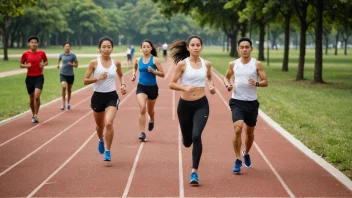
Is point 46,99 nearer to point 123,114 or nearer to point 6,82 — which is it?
point 123,114

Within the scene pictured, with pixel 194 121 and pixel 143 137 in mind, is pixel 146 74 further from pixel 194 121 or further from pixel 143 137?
pixel 194 121

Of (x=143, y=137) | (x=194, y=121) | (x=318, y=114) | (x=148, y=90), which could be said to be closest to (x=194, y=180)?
(x=194, y=121)

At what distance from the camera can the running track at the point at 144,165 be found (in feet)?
22.1

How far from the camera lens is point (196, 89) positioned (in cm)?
729

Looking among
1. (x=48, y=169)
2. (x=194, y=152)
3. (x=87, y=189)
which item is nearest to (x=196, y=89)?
(x=194, y=152)

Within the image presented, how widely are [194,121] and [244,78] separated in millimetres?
997

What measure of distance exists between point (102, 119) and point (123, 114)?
18.9 ft

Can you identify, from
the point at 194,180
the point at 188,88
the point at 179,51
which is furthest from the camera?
the point at 179,51

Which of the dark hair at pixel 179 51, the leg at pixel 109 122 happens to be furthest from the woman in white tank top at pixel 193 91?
the leg at pixel 109 122

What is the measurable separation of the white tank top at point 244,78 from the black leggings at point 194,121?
614mm

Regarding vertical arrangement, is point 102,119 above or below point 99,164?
above

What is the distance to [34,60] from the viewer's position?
40.8 feet

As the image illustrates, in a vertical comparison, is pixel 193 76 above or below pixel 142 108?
above

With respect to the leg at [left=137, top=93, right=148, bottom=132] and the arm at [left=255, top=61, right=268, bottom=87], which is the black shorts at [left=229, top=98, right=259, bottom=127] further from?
the leg at [left=137, top=93, right=148, bottom=132]
